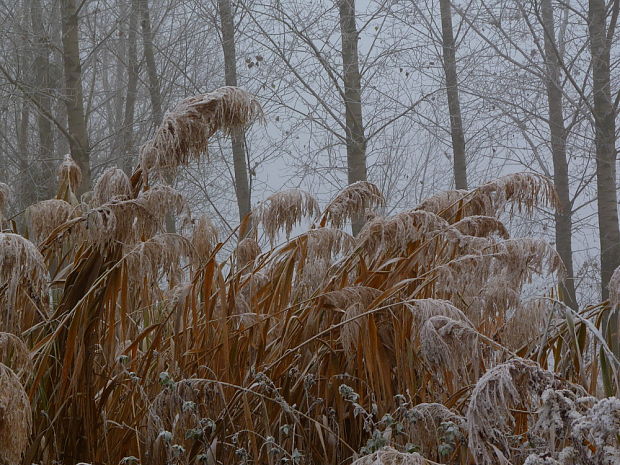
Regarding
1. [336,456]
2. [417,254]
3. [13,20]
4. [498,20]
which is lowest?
[336,456]

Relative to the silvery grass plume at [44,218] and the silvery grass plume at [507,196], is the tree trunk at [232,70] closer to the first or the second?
the silvery grass plume at [44,218]

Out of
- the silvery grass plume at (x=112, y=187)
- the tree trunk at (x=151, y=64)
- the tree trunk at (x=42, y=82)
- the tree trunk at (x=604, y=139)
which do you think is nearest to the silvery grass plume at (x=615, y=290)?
the silvery grass plume at (x=112, y=187)

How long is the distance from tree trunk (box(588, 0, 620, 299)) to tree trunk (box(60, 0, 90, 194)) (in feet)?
15.0

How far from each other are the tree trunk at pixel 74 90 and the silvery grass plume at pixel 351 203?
520cm

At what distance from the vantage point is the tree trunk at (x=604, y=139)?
5.42m

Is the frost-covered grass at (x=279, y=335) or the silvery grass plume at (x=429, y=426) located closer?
the silvery grass plume at (x=429, y=426)

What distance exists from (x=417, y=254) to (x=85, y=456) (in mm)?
1072

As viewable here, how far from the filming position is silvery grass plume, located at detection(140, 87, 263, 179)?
177cm

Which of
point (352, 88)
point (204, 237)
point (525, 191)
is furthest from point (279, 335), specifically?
point (352, 88)

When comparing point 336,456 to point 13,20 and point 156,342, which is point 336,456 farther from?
point 13,20

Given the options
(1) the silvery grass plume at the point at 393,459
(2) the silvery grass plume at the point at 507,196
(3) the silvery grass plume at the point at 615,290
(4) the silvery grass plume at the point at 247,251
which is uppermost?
(2) the silvery grass plume at the point at 507,196

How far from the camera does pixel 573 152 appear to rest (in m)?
8.18

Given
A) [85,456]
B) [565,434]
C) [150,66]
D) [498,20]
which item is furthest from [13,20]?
[565,434]

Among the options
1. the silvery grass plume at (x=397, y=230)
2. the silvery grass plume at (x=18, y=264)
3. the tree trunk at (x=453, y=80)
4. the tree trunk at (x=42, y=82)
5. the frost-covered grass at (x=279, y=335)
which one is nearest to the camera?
the silvery grass plume at (x=18, y=264)
